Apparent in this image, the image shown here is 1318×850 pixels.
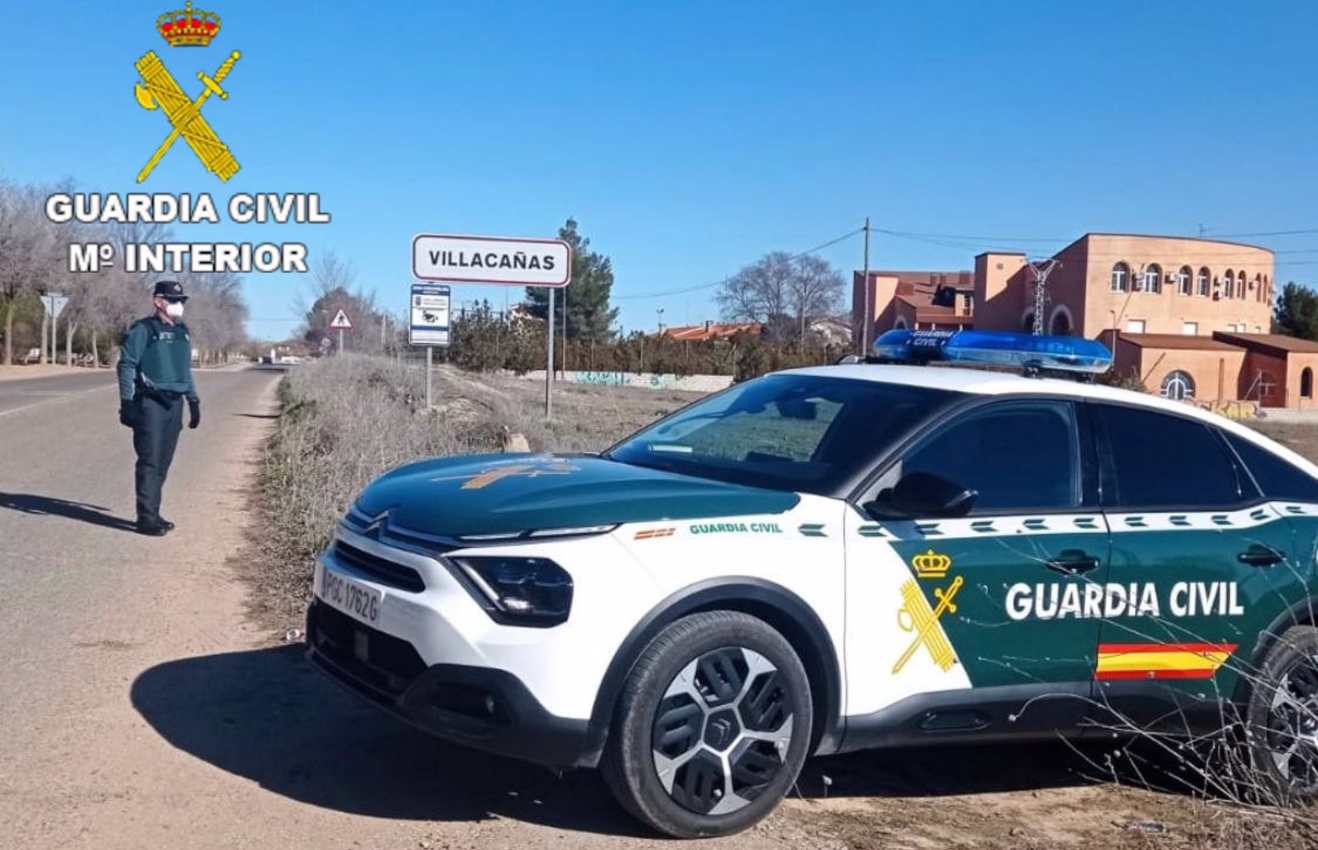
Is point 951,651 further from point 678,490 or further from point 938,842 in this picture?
point 678,490

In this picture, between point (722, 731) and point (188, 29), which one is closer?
point (722, 731)

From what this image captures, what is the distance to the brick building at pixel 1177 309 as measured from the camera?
176 feet

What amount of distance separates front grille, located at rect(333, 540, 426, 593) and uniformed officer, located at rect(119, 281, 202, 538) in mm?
5402

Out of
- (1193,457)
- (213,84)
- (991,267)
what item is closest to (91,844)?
(1193,457)

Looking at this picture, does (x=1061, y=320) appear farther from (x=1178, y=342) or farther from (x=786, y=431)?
(x=786, y=431)

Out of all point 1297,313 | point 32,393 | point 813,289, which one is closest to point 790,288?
point 813,289

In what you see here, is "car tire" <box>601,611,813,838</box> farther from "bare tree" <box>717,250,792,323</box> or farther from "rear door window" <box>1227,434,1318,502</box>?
"bare tree" <box>717,250,792,323</box>

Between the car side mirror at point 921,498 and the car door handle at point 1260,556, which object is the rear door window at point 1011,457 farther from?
the car door handle at point 1260,556

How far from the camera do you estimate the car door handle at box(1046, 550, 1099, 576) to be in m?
4.84

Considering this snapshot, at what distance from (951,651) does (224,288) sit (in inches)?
3613

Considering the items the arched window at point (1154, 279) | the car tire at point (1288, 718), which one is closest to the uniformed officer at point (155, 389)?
the car tire at point (1288, 718)

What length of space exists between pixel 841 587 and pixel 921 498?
16.9 inches

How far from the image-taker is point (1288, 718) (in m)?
5.21

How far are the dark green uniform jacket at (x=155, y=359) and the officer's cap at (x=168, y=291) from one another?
0.18m
